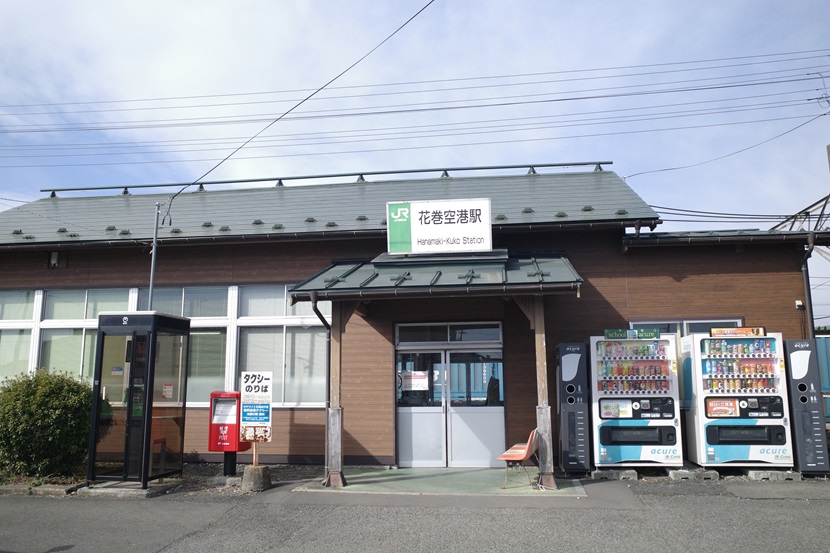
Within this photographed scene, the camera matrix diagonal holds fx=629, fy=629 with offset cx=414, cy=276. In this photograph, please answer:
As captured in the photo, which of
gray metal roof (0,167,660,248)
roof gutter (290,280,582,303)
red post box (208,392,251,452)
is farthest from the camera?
gray metal roof (0,167,660,248)

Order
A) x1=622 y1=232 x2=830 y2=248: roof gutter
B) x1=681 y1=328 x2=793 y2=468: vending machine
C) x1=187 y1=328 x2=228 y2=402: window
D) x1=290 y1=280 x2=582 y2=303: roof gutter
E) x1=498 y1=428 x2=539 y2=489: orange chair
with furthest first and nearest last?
x1=187 y1=328 x2=228 y2=402: window < x1=622 y1=232 x2=830 y2=248: roof gutter < x1=681 y1=328 x2=793 y2=468: vending machine < x1=290 y1=280 x2=582 y2=303: roof gutter < x1=498 y1=428 x2=539 y2=489: orange chair

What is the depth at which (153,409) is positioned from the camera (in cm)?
1028

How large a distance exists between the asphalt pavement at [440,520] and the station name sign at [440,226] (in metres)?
4.14

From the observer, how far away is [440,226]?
11086 mm

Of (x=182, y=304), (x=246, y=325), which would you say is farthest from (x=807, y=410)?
(x=182, y=304)

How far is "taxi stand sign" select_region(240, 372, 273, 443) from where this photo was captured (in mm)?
10211

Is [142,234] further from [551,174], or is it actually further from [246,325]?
[551,174]

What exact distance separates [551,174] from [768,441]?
22.5ft

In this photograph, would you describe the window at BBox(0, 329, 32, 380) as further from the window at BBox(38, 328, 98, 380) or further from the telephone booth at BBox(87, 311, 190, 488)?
the telephone booth at BBox(87, 311, 190, 488)

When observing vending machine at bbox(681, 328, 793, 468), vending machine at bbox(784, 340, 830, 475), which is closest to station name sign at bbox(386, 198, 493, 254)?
vending machine at bbox(681, 328, 793, 468)

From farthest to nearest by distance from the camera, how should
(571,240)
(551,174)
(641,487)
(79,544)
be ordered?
(551,174) → (571,240) → (641,487) → (79,544)

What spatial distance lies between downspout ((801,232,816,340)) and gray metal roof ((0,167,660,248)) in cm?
270

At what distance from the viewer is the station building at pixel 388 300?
1116 centimetres

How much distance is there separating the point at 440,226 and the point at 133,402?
19.1 feet
